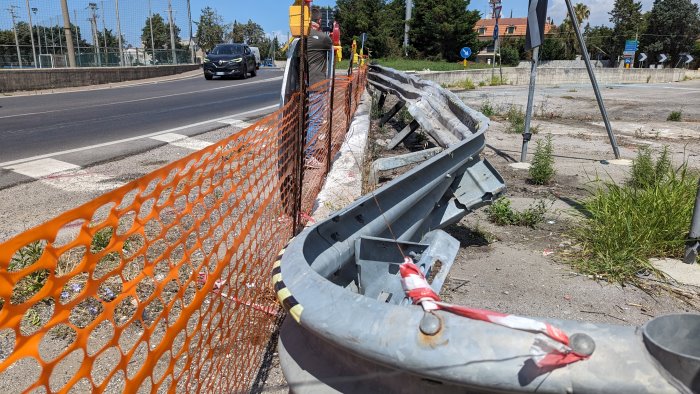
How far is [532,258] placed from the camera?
13.3ft

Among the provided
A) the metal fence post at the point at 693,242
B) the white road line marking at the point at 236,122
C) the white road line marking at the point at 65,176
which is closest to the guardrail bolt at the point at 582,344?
the metal fence post at the point at 693,242

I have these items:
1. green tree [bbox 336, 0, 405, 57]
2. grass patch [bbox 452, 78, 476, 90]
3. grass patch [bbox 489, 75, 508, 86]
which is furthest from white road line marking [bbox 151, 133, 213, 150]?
green tree [bbox 336, 0, 405, 57]

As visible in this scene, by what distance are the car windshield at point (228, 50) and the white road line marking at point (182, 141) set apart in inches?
817

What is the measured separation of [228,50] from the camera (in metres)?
29.2

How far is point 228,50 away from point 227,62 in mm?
1869

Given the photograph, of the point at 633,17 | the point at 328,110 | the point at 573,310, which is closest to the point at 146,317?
the point at 573,310

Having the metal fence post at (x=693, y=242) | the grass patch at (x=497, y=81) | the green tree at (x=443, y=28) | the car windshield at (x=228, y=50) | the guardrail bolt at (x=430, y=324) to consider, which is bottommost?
the grass patch at (x=497, y=81)

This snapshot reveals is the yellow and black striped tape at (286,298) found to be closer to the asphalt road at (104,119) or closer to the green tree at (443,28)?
the asphalt road at (104,119)

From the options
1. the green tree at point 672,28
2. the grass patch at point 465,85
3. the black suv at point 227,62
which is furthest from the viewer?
the green tree at point 672,28

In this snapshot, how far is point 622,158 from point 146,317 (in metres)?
7.18

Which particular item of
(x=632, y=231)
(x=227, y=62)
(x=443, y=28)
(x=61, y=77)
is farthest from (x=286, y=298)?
(x=443, y=28)

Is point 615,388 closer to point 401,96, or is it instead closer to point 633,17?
point 401,96

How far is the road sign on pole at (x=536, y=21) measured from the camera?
6.80 meters

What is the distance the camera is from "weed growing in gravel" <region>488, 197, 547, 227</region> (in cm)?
476
